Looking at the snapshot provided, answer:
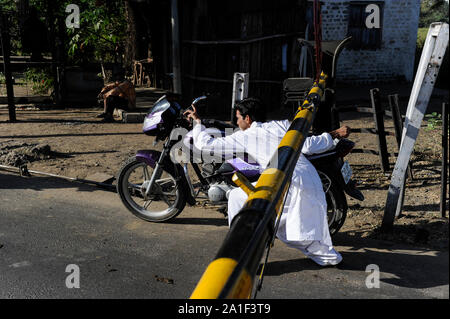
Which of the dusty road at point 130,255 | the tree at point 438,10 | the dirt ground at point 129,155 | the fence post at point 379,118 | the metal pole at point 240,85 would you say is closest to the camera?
the tree at point 438,10

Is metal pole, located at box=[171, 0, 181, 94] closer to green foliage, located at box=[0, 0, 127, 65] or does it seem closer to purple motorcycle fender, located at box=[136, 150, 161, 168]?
green foliage, located at box=[0, 0, 127, 65]

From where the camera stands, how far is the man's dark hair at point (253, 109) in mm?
3951

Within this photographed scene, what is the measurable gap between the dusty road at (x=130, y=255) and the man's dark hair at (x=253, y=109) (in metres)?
1.13

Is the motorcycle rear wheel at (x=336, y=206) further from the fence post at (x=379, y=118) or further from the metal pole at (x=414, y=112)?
the fence post at (x=379, y=118)

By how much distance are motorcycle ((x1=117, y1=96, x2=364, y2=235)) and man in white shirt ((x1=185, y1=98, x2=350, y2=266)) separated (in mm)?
250

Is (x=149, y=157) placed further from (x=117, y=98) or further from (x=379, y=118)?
(x=117, y=98)

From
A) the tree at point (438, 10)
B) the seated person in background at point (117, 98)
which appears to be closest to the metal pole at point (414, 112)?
the tree at point (438, 10)

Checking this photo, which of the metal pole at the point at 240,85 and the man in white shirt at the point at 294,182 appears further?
the metal pole at the point at 240,85

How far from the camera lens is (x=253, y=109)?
3.95 metres

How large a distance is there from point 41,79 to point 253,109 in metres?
10.7

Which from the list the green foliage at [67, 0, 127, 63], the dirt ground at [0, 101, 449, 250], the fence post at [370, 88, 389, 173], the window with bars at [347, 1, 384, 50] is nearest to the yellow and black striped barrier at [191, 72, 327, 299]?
the dirt ground at [0, 101, 449, 250]

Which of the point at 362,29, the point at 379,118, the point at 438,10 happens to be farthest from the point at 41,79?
the point at 438,10

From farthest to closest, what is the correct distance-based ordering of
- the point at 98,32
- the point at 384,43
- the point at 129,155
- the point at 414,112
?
the point at 384,43 < the point at 98,32 < the point at 129,155 < the point at 414,112
